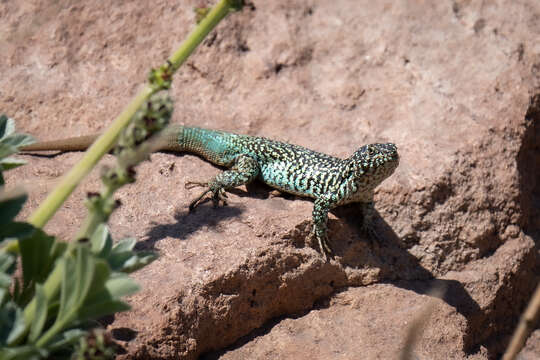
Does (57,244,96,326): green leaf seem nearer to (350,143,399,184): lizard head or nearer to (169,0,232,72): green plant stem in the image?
(169,0,232,72): green plant stem

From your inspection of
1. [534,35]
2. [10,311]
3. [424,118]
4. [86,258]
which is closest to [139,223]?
[10,311]

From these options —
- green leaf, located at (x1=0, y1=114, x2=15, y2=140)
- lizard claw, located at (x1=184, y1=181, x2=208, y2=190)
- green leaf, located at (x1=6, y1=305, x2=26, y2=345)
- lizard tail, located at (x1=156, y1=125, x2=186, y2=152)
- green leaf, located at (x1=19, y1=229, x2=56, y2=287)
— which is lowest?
green leaf, located at (x1=6, y1=305, x2=26, y2=345)

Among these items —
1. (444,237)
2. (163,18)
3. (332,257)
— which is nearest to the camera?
(332,257)

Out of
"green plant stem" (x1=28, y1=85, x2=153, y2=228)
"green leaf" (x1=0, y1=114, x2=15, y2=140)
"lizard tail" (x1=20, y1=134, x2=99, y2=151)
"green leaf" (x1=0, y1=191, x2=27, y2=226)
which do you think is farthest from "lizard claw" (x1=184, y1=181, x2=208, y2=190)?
"green plant stem" (x1=28, y1=85, x2=153, y2=228)

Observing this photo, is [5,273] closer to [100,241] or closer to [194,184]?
[100,241]

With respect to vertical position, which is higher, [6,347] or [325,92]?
[325,92]

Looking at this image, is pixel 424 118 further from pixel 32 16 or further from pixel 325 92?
pixel 32 16
